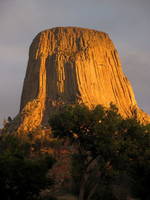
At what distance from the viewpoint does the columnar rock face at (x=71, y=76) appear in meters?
77.7

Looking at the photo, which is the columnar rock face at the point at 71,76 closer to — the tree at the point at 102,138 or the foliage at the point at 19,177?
the tree at the point at 102,138

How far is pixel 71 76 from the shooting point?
81562 millimetres

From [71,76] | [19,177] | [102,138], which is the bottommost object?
[19,177]

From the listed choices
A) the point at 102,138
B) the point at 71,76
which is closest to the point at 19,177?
the point at 102,138

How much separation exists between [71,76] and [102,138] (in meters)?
53.2

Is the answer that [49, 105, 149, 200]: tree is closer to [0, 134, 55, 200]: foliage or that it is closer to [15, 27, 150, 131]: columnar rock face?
[0, 134, 55, 200]: foliage

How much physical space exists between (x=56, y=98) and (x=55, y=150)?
17206mm

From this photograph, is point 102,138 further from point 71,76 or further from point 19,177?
point 71,76

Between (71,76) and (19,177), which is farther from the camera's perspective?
(71,76)

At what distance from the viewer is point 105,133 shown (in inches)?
1142

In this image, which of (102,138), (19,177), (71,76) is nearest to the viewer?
(19,177)

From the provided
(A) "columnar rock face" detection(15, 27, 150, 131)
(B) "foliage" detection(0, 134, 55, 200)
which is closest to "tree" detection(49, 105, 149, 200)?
(B) "foliage" detection(0, 134, 55, 200)

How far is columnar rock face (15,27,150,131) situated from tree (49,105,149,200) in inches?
1708

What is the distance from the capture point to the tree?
28969 millimetres
